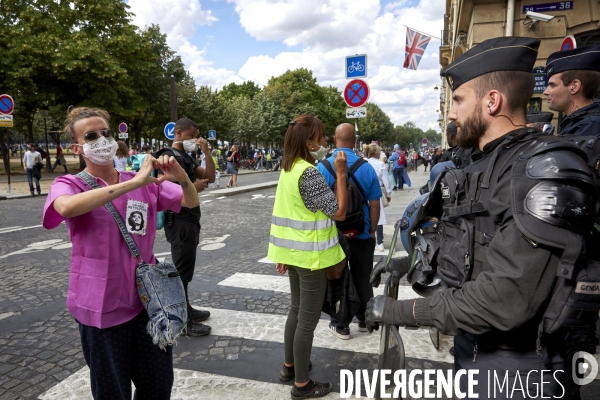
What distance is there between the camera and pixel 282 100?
5447cm

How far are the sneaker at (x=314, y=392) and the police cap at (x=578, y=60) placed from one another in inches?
121

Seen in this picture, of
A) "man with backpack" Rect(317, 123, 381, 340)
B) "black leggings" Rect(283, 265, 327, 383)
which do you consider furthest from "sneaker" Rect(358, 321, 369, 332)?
"black leggings" Rect(283, 265, 327, 383)

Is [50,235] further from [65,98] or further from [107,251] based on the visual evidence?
[65,98]

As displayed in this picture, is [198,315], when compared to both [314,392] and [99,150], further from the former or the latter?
[99,150]

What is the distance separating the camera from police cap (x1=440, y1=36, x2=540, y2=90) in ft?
5.24

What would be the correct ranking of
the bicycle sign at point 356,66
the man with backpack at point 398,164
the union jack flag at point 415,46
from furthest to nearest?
the man with backpack at point 398,164, the union jack flag at point 415,46, the bicycle sign at point 356,66

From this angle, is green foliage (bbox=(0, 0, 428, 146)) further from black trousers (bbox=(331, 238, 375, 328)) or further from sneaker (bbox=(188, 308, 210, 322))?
black trousers (bbox=(331, 238, 375, 328))

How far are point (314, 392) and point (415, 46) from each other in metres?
15.3

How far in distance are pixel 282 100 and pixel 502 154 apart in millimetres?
54496

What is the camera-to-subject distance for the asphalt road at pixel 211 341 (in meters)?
3.12

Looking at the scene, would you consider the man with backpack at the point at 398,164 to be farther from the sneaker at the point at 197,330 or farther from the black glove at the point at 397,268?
the black glove at the point at 397,268

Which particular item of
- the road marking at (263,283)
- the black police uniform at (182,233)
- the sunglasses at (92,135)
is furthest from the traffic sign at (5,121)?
the sunglasses at (92,135)

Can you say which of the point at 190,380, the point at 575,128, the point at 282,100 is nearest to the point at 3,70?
the point at 190,380

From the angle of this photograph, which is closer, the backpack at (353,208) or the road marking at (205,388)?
the road marking at (205,388)
